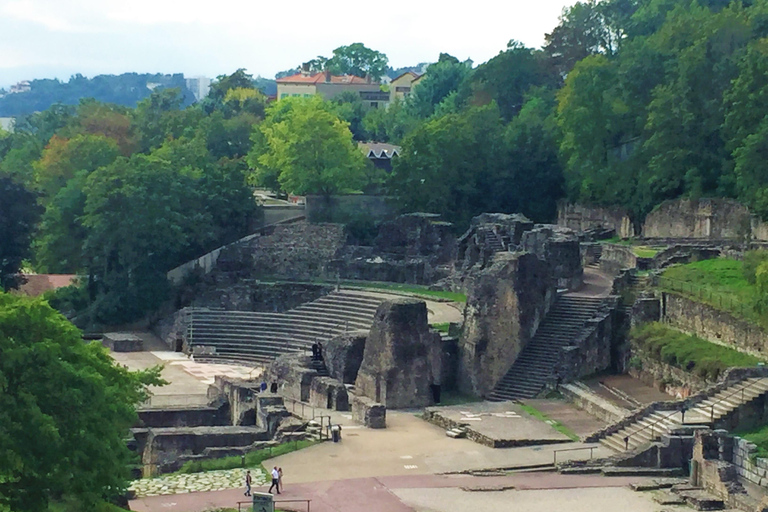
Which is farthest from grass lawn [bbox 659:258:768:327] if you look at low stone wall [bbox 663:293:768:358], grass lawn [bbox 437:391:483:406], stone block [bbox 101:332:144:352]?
stone block [bbox 101:332:144:352]

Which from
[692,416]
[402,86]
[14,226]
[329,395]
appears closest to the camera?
[692,416]

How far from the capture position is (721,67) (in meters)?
63.8

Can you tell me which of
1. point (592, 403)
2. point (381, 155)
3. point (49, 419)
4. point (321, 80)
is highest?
point (321, 80)

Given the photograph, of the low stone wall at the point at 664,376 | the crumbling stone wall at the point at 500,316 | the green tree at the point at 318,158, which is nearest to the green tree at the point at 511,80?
the green tree at the point at 318,158

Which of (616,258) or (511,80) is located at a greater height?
(511,80)

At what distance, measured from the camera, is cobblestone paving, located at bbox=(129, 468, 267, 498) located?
39.2 metres

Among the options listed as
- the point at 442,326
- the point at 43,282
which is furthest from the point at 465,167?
the point at 43,282

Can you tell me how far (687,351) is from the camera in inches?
1818

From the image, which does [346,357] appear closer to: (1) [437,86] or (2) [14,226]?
(2) [14,226]

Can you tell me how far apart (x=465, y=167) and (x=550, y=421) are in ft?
89.5

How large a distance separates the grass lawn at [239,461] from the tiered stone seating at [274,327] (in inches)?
518

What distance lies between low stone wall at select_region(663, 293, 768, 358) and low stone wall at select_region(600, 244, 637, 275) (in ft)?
21.3

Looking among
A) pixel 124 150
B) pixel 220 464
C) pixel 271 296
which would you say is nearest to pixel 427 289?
pixel 271 296

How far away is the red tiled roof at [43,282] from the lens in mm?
69750
